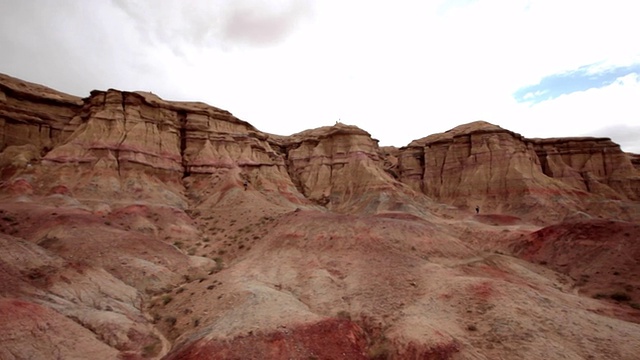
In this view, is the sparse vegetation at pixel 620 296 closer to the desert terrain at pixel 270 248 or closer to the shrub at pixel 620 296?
the shrub at pixel 620 296

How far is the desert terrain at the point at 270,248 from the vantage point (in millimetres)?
16797

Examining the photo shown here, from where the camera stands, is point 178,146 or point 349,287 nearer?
point 349,287

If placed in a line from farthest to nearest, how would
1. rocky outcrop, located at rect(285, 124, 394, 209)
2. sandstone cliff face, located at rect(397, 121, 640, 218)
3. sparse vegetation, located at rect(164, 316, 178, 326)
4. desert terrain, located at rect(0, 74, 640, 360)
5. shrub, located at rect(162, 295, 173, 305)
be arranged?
rocky outcrop, located at rect(285, 124, 394, 209), sandstone cliff face, located at rect(397, 121, 640, 218), shrub, located at rect(162, 295, 173, 305), sparse vegetation, located at rect(164, 316, 178, 326), desert terrain, located at rect(0, 74, 640, 360)

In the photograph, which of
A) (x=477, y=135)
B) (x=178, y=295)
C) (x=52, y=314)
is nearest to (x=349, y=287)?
(x=178, y=295)

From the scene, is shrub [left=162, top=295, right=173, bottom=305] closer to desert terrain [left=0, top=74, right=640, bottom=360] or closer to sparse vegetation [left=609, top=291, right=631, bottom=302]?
desert terrain [left=0, top=74, right=640, bottom=360]

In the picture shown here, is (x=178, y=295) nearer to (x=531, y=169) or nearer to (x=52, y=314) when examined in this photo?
(x=52, y=314)

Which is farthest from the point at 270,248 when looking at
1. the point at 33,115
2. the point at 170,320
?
the point at 33,115

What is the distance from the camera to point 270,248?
1194 inches

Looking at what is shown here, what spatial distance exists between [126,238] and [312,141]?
45311 millimetres

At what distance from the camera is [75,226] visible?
27.5m

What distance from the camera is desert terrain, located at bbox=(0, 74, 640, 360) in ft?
55.1

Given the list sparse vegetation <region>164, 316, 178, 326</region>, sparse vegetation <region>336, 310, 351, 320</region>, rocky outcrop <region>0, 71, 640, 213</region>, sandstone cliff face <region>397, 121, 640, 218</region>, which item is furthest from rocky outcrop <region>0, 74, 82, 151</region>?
sandstone cliff face <region>397, 121, 640, 218</region>

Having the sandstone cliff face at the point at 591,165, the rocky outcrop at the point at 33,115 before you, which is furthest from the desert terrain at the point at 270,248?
the sandstone cliff face at the point at 591,165

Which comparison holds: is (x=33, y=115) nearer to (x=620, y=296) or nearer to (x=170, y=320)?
(x=170, y=320)
